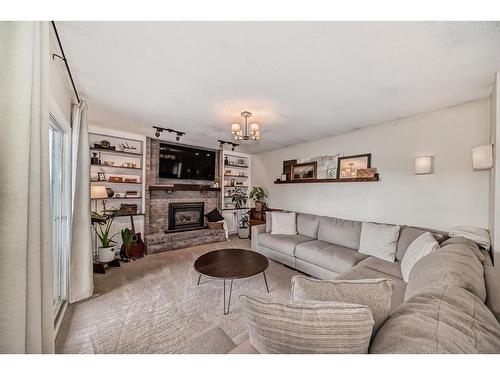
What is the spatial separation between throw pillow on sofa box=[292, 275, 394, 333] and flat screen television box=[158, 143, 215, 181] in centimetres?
417

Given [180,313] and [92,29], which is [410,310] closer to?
[180,313]

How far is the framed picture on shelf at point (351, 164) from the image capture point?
10.8 feet

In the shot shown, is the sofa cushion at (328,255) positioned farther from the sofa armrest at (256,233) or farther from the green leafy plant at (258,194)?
the green leafy plant at (258,194)

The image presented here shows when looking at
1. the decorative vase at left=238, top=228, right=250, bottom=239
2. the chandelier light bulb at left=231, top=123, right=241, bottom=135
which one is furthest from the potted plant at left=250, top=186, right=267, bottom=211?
the chandelier light bulb at left=231, top=123, right=241, bottom=135

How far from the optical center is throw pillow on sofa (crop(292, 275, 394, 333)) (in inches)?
32.0

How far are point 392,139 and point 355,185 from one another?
897 millimetres

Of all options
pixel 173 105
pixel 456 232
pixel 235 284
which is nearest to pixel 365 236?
pixel 456 232

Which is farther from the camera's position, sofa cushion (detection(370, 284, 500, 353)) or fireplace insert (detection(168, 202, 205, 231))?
fireplace insert (detection(168, 202, 205, 231))

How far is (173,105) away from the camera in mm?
2490

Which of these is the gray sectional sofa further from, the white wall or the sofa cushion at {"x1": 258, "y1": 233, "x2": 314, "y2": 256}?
the sofa cushion at {"x1": 258, "y1": 233, "x2": 314, "y2": 256}

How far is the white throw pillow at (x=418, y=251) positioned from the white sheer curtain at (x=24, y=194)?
2.59 meters

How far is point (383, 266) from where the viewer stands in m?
2.16

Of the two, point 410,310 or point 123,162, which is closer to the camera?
point 410,310

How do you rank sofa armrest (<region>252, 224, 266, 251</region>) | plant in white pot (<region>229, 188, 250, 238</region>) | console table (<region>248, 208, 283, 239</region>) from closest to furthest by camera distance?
1. sofa armrest (<region>252, 224, 266, 251</region>)
2. console table (<region>248, 208, 283, 239</region>)
3. plant in white pot (<region>229, 188, 250, 238</region>)
